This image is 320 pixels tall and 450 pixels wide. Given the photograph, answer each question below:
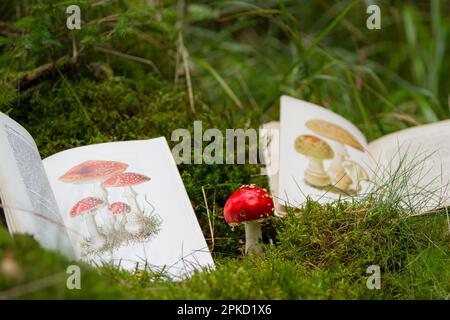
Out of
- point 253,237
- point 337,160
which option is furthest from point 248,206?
point 337,160

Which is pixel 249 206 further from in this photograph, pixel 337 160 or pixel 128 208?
pixel 337 160

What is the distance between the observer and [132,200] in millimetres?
1724

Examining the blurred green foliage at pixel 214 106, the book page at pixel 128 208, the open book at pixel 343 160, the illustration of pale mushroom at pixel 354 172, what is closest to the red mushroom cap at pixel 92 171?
the book page at pixel 128 208

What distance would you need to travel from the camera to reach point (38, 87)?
7.20 ft

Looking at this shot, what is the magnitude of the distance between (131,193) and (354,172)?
2.48 feet

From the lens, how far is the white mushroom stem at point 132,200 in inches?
66.7

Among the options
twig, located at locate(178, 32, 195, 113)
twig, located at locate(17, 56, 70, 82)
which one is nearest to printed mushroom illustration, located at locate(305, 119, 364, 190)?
twig, located at locate(178, 32, 195, 113)

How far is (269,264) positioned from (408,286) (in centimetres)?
33

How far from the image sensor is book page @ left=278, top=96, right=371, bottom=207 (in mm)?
1933

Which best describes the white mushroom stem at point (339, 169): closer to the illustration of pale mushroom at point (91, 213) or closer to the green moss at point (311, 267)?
the green moss at point (311, 267)

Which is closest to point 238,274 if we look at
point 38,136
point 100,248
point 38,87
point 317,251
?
point 317,251

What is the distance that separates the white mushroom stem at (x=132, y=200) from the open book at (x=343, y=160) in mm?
408

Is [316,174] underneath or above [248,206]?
above
